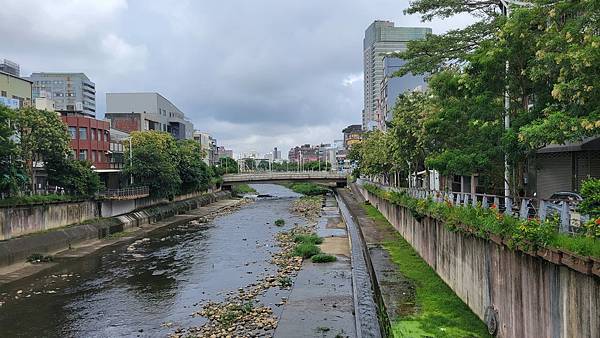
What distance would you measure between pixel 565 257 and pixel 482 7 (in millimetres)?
17506

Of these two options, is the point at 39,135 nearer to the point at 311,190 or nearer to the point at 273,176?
the point at 273,176

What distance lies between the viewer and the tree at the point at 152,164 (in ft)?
208

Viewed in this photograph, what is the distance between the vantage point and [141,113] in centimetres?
10312

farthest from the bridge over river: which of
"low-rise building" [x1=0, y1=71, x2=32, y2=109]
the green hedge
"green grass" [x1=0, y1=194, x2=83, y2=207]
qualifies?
the green hedge

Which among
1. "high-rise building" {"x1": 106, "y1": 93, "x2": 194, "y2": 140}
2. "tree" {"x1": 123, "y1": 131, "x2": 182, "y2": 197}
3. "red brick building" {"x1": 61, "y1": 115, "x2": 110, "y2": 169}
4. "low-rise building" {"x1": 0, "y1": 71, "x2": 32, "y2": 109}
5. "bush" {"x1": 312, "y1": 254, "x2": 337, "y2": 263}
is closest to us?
"bush" {"x1": 312, "y1": 254, "x2": 337, "y2": 263}

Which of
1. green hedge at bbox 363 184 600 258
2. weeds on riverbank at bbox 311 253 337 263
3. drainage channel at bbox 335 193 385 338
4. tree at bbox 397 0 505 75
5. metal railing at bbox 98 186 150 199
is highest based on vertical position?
tree at bbox 397 0 505 75

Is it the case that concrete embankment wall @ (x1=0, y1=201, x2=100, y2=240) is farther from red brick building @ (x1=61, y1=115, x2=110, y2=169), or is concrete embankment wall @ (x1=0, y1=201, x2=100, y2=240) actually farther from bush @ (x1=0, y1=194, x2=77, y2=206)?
red brick building @ (x1=61, y1=115, x2=110, y2=169)

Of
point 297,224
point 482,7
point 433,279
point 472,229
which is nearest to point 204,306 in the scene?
point 433,279

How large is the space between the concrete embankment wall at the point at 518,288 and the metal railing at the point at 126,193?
42848 mm

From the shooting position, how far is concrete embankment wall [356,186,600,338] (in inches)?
401

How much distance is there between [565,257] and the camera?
1053 centimetres

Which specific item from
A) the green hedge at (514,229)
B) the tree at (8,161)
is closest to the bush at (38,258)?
the tree at (8,161)

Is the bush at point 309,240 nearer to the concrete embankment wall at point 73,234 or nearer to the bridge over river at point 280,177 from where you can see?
the concrete embankment wall at point 73,234

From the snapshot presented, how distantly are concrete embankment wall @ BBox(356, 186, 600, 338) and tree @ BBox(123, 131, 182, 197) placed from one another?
47.9 metres
